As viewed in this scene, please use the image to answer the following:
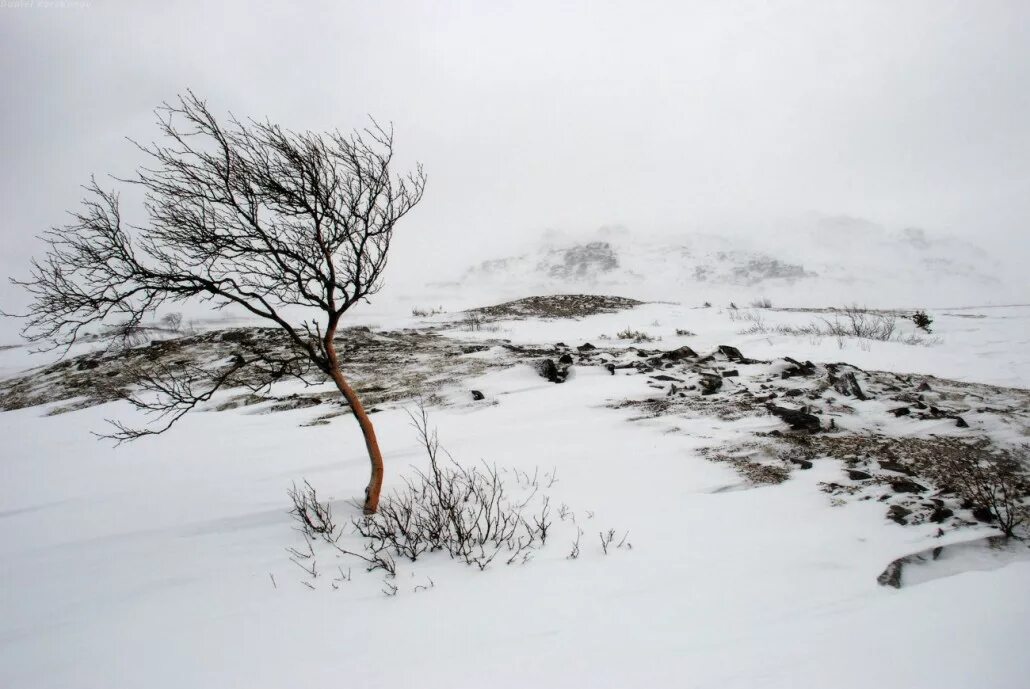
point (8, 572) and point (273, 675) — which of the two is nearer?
point (273, 675)

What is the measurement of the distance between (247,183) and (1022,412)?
23.6 ft

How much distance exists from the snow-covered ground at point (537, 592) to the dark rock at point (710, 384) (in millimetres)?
1210

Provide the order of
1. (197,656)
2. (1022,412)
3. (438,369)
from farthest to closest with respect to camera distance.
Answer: (438,369) → (1022,412) → (197,656)

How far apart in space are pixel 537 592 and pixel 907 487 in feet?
8.80

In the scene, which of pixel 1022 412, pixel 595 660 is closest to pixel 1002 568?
pixel 595 660

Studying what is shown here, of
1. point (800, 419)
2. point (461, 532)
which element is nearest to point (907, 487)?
point (800, 419)

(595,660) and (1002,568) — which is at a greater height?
(1002,568)

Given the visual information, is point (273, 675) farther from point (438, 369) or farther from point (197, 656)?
point (438, 369)

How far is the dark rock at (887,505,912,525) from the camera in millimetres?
2621

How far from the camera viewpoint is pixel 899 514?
2672 mm

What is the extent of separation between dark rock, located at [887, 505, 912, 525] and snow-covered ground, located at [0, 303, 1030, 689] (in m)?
0.06

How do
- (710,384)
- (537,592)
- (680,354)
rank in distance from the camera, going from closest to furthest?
(537,592) → (710,384) → (680,354)

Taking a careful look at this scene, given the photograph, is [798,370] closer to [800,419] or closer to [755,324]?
[800,419]

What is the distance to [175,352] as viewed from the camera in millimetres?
11711
